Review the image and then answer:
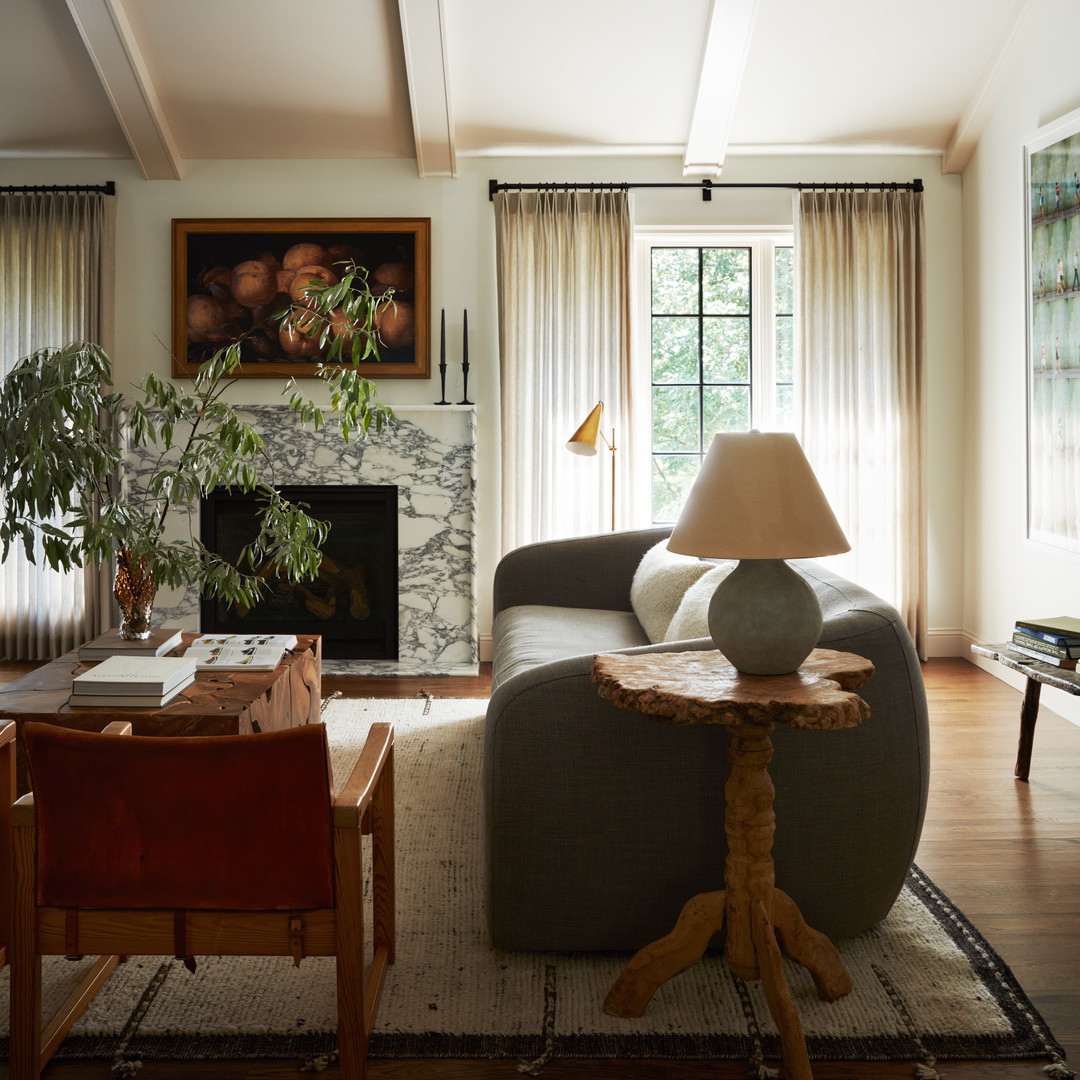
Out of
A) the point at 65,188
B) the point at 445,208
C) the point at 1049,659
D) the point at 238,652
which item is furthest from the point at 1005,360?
the point at 65,188

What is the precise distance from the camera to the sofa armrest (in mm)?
4172

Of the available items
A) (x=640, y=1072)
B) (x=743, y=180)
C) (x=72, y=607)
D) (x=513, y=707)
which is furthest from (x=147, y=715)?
(x=743, y=180)

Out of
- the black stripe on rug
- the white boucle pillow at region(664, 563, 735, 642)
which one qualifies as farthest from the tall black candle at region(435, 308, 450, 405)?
the black stripe on rug

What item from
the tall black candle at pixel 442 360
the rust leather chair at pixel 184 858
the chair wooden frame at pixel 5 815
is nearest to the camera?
the rust leather chair at pixel 184 858

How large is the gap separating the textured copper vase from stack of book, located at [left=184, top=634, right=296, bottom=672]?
0.17 m

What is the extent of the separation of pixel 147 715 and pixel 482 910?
97cm

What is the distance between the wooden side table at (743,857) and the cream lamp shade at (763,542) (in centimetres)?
7

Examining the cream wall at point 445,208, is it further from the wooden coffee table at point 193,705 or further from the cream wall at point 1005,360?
the wooden coffee table at point 193,705

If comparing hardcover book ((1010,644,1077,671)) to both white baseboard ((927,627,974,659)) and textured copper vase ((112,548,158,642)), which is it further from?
textured copper vase ((112,548,158,642))

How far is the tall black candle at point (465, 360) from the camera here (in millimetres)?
5152

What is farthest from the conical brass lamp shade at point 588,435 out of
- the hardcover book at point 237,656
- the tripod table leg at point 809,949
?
the tripod table leg at point 809,949

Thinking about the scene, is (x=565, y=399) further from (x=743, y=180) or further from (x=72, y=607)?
(x=72, y=607)

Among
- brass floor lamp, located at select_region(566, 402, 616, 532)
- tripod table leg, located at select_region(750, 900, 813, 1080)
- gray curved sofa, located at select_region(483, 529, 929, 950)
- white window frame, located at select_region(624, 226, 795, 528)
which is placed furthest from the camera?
white window frame, located at select_region(624, 226, 795, 528)

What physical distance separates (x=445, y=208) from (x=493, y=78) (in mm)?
702
